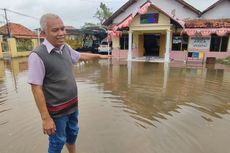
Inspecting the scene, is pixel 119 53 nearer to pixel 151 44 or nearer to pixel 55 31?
pixel 151 44

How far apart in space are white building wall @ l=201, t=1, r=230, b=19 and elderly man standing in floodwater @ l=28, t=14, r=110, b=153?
17.9 m

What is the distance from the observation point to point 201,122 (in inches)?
169

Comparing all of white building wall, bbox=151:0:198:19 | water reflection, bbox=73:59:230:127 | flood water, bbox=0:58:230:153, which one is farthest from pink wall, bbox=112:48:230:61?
flood water, bbox=0:58:230:153

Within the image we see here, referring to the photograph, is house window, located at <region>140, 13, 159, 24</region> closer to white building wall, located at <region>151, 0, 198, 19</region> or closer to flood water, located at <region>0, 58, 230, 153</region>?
white building wall, located at <region>151, 0, 198, 19</region>

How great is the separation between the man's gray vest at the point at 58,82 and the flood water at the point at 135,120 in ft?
3.83

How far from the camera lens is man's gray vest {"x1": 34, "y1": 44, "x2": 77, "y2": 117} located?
210cm

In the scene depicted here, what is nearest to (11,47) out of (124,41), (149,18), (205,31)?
(124,41)

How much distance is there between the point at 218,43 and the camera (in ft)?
52.5

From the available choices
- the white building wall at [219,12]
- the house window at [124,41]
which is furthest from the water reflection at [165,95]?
the white building wall at [219,12]

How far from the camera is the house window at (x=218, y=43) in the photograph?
15.9 m

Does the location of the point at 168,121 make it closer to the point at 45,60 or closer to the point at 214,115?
the point at 214,115

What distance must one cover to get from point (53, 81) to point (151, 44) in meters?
18.1

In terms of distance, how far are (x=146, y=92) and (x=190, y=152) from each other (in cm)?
360

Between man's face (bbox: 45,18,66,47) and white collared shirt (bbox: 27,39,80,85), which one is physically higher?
man's face (bbox: 45,18,66,47)
